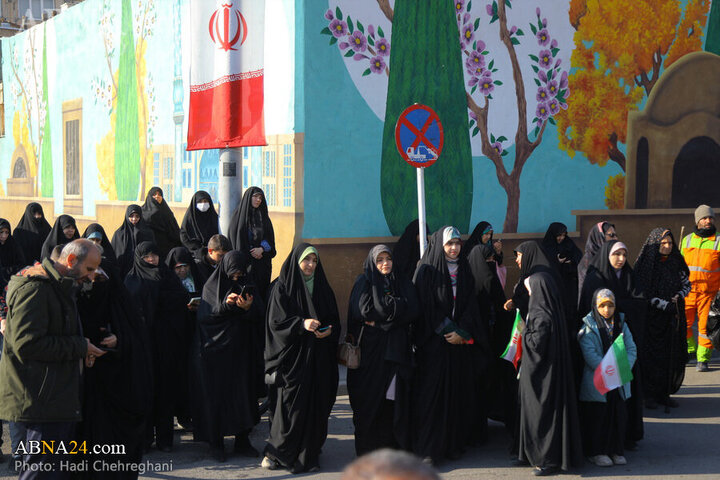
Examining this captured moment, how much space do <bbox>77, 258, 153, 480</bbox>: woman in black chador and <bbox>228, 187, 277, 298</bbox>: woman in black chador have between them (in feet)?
13.5

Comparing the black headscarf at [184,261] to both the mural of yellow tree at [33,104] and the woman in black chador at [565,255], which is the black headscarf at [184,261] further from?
the mural of yellow tree at [33,104]

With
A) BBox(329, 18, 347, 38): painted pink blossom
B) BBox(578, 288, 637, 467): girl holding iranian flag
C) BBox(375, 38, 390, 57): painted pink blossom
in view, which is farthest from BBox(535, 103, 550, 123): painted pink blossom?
BBox(578, 288, 637, 467): girl holding iranian flag

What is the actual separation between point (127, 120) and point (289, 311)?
938 cm

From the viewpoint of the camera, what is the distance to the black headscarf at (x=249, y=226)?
30.9ft

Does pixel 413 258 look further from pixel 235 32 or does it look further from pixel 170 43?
pixel 170 43

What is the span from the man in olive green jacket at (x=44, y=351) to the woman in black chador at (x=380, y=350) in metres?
2.43

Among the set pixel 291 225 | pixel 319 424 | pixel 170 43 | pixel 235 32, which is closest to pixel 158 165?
pixel 170 43

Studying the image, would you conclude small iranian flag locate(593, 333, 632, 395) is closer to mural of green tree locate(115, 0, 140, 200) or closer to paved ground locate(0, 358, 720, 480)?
paved ground locate(0, 358, 720, 480)

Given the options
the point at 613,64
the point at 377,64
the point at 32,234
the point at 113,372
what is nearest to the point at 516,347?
the point at 113,372

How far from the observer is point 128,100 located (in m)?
14.8

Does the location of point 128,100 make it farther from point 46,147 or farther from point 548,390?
point 548,390

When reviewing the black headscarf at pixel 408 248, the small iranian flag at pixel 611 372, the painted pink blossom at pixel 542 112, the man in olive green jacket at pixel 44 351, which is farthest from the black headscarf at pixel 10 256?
the painted pink blossom at pixel 542 112

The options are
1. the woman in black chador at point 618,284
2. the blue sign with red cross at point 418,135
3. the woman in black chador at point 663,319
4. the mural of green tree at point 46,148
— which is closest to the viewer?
the woman in black chador at point 618,284

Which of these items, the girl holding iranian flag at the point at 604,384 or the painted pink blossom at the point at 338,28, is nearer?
the girl holding iranian flag at the point at 604,384
